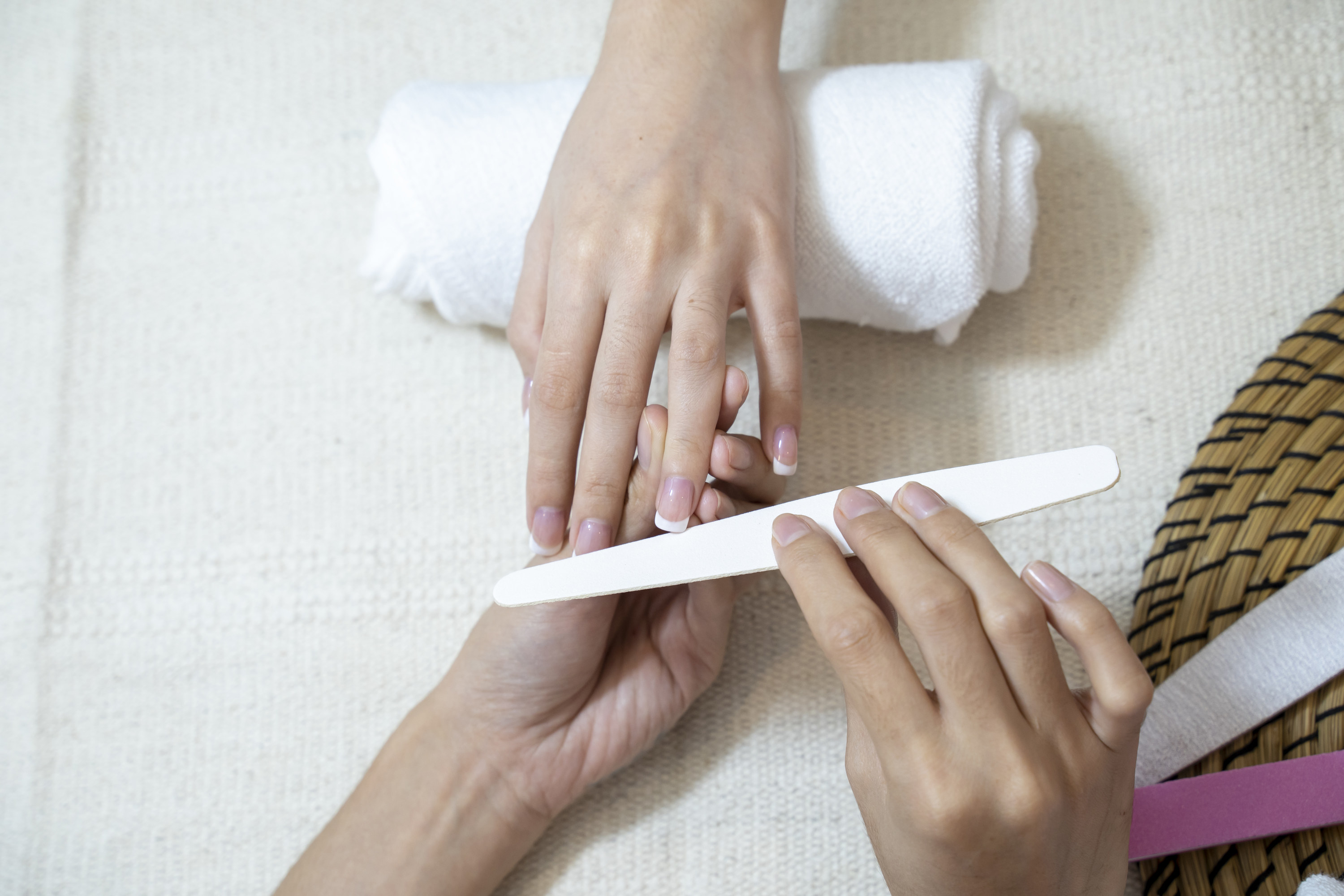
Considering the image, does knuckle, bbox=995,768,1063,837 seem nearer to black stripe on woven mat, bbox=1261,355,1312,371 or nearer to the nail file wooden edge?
the nail file wooden edge

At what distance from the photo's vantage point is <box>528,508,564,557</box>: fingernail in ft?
1.42

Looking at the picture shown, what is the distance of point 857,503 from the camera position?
363 millimetres

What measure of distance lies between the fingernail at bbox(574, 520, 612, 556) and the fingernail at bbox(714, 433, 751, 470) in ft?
0.22

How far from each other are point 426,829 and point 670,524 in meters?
0.24

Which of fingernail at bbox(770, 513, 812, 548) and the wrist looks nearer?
fingernail at bbox(770, 513, 812, 548)

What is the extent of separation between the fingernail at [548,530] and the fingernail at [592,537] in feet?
0.08

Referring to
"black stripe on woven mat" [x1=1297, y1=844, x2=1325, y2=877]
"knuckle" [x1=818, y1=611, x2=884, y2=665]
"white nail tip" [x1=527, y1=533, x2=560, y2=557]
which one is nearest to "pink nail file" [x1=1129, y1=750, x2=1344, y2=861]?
"black stripe on woven mat" [x1=1297, y1=844, x2=1325, y2=877]

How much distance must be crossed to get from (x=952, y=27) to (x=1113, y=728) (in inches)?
19.1

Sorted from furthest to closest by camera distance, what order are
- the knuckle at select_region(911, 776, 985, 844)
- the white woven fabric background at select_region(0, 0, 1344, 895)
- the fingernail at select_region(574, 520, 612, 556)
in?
the white woven fabric background at select_region(0, 0, 1344, 895), the fingernail at select_region(574, 520, 612, 556), the knuckle at select_region(911, 776, 985, 844)

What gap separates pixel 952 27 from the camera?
600 millimetres

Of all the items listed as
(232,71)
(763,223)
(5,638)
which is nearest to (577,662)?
(763,223)

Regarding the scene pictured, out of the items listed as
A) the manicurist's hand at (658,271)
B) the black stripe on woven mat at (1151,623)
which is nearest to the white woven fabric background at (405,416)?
the black stripe on woven mat at (1151,623)

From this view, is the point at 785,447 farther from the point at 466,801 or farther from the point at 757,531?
the point at 466,801

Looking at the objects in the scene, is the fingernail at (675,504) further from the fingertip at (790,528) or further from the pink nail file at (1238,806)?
the pink nail file at (1238,806)
